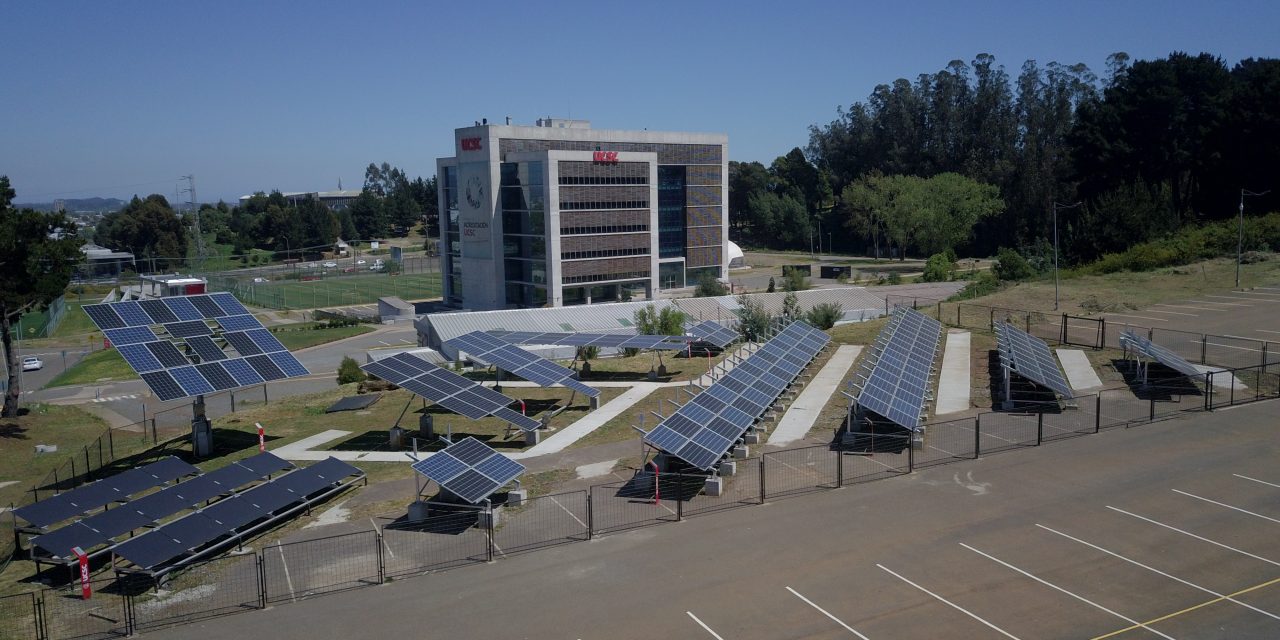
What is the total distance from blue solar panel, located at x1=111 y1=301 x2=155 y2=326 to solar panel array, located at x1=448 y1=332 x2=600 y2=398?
11.6 meters

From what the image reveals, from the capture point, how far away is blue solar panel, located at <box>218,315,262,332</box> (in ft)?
105

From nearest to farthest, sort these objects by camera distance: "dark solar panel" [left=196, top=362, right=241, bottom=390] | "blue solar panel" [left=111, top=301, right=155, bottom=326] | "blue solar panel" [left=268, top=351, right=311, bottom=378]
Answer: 1. "dark solar panel" [left=196, top=362, right=241, bottom=390]
2. "blue solar panel" [left=111, top=301, right=155, bottom=326]
3. "blue solar panel" [left=268, top=351, right=311, bottom=378]

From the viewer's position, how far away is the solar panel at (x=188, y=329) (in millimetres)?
30828

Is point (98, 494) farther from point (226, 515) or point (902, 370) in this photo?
point (902, 370)

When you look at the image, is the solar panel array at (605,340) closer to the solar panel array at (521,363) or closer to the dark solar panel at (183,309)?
the solar panel array at (521,363)

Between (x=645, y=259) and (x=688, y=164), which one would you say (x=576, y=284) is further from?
(x=688, y=164)

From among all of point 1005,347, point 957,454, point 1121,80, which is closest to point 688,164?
point 1121,80

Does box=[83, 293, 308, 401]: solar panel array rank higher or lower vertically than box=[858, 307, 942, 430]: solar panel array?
higher

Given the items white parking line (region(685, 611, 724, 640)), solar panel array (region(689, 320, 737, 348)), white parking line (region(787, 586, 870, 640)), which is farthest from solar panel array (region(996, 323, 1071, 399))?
white parking line (region(685, 611, 724, 640))

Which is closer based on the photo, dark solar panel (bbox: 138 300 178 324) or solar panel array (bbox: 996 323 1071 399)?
solar panel array (bbox: 996 323 1071 399)

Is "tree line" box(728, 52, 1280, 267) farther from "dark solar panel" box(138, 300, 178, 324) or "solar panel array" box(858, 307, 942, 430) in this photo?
"dark solar panel" box(138, 300, 178, 324)

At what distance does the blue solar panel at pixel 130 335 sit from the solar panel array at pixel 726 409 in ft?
61.0

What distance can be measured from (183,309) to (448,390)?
11.4 meters

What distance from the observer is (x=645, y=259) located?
89.4 metres
